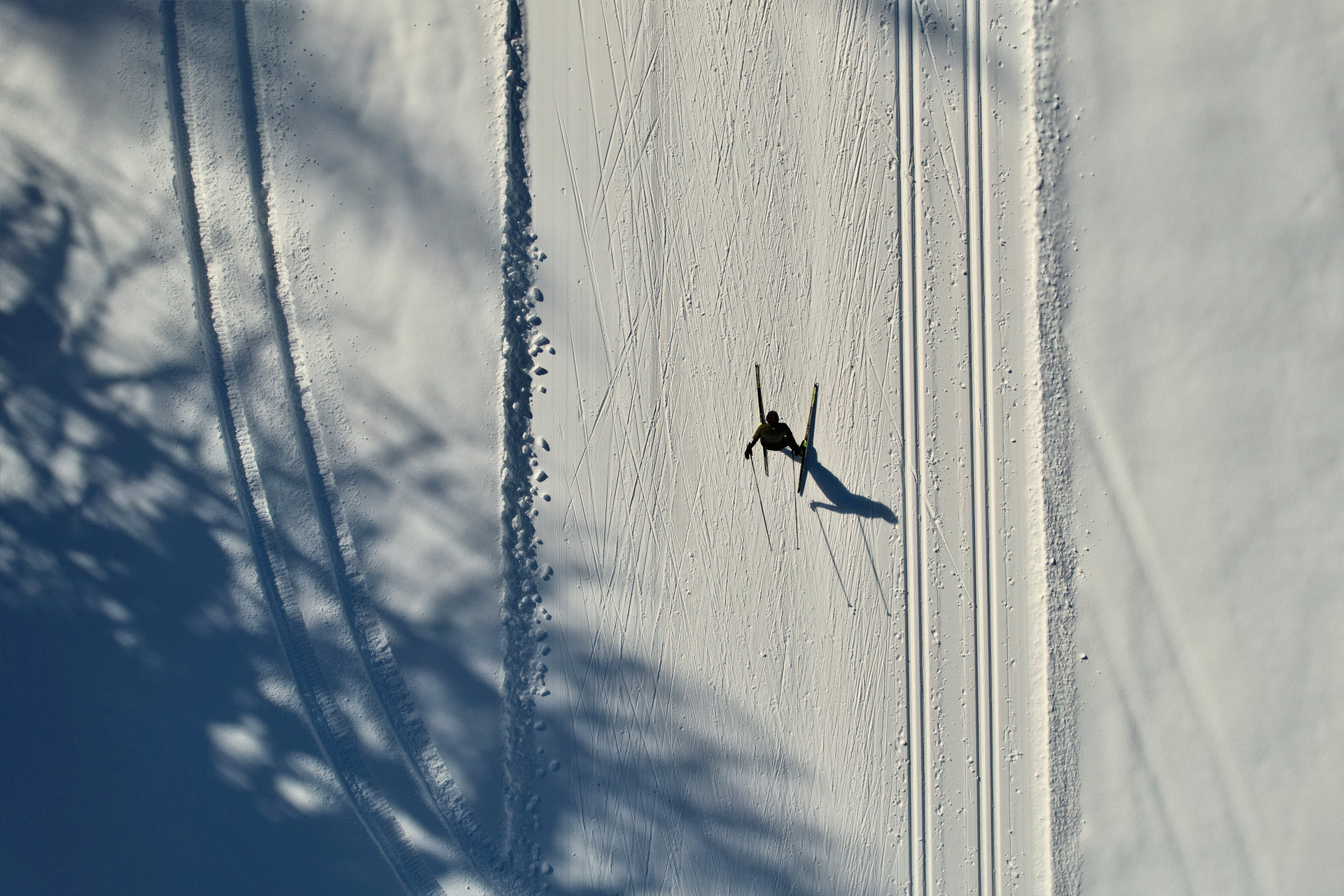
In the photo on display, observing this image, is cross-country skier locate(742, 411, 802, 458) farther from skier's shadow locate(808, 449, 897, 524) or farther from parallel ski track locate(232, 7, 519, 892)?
parallel ski track locate(232, 7, 519, 892)

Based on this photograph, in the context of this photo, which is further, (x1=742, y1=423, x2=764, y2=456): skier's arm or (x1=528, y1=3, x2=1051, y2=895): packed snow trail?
(x1=528, y1=3, x2=1051, y2=895): packed snow trail

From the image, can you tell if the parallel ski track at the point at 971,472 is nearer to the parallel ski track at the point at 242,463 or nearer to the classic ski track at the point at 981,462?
the classic ski track at the point at 981,462

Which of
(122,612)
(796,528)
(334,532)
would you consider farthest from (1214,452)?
(122,612)

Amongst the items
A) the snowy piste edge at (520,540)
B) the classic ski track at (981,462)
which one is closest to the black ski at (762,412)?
the classic ski track at (981,462)

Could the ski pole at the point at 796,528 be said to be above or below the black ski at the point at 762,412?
below

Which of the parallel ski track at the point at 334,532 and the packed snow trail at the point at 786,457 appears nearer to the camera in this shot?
the packed snow trail at the point at 786,457

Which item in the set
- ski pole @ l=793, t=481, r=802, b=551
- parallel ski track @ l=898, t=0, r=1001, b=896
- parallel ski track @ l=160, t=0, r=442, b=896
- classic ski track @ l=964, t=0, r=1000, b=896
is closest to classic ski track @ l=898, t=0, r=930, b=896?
parallel ski track @ l=898, t=0, r=1001, b=896
